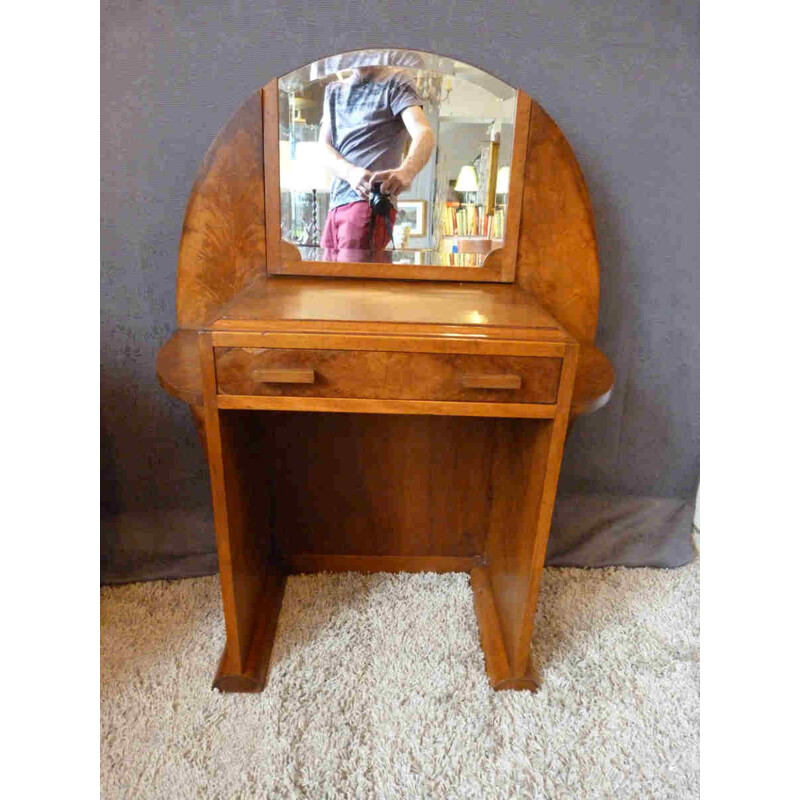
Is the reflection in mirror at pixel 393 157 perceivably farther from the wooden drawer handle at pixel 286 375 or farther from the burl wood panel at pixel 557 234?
the wooden drawer handle at pixel 286 375

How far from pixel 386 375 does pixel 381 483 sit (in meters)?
0.54

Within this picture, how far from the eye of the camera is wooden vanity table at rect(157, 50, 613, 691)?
2.75 feet

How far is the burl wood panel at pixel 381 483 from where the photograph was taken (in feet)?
4.20

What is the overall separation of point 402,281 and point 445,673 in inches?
31.5

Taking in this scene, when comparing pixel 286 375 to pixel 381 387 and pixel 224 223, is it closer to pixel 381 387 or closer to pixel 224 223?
pixel 381 387

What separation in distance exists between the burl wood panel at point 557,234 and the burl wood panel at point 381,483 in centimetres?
31

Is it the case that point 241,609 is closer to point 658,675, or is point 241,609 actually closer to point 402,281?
point 402,281

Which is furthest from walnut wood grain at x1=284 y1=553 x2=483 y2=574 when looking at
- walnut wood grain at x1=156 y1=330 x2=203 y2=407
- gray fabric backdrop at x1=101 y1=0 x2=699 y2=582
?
walnut wood grain at x1=156 y1=330 x2=203 y2=407

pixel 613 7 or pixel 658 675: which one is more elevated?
pixel 613 7

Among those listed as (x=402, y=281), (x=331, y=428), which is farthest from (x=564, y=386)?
(x=331, y=428)

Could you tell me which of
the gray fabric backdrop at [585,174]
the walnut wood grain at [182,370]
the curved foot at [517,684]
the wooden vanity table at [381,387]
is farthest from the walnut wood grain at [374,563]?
the walnut wood grain at [182,370]

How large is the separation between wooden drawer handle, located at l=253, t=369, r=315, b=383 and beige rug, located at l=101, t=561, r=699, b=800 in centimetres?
64

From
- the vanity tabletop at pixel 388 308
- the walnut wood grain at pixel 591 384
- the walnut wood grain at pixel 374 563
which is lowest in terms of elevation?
the walnut wood grain at pixel 374 563

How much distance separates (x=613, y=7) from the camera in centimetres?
110
